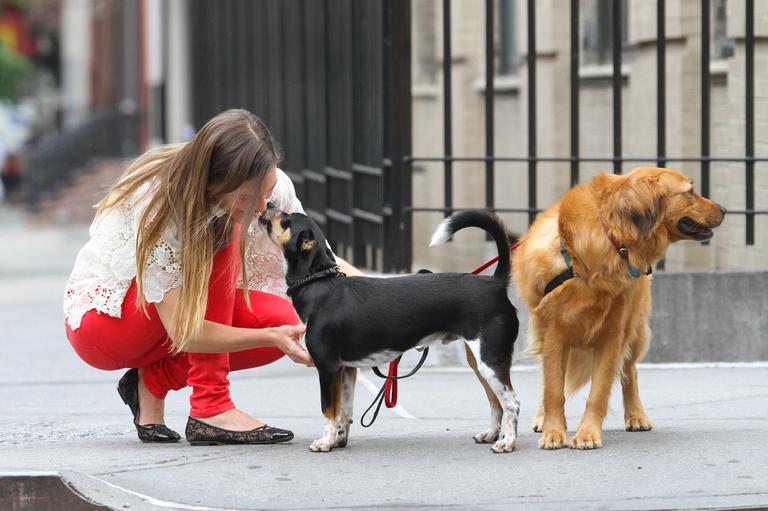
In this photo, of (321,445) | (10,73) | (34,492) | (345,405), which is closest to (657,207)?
(345,405)

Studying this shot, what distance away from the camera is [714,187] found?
10242 mm

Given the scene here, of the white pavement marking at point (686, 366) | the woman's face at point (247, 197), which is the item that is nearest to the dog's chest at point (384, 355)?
the woman's face at point (247, 197)

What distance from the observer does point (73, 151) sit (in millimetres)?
32781

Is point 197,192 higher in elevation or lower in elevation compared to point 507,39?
lower

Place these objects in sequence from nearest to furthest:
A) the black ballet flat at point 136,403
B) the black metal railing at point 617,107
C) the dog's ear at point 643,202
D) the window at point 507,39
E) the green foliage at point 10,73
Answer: the dog's ear at point 643,202, the black ballet flat at point 136,403, the black metal railing at point 617,107, the window at point 507,39, the green foliage at point 10,73

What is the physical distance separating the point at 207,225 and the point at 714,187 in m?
5.62

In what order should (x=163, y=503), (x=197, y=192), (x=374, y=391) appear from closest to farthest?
(x=163, y=503) < (x=197, y=192) < (x=374, y=391)

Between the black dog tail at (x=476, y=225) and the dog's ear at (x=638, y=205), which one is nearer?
the dog's ear at (x=638, y=205)

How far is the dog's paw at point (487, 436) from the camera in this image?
5.83 metres

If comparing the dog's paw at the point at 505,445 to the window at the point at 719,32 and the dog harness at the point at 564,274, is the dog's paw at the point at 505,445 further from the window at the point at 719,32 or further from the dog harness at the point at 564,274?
the window at the point at 719,32

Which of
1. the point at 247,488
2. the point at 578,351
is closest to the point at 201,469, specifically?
the point at 247,488

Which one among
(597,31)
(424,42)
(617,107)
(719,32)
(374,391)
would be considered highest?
(424,42)

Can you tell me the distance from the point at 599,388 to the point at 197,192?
1764 mm

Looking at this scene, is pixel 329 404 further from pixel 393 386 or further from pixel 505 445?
pixel 505 445
